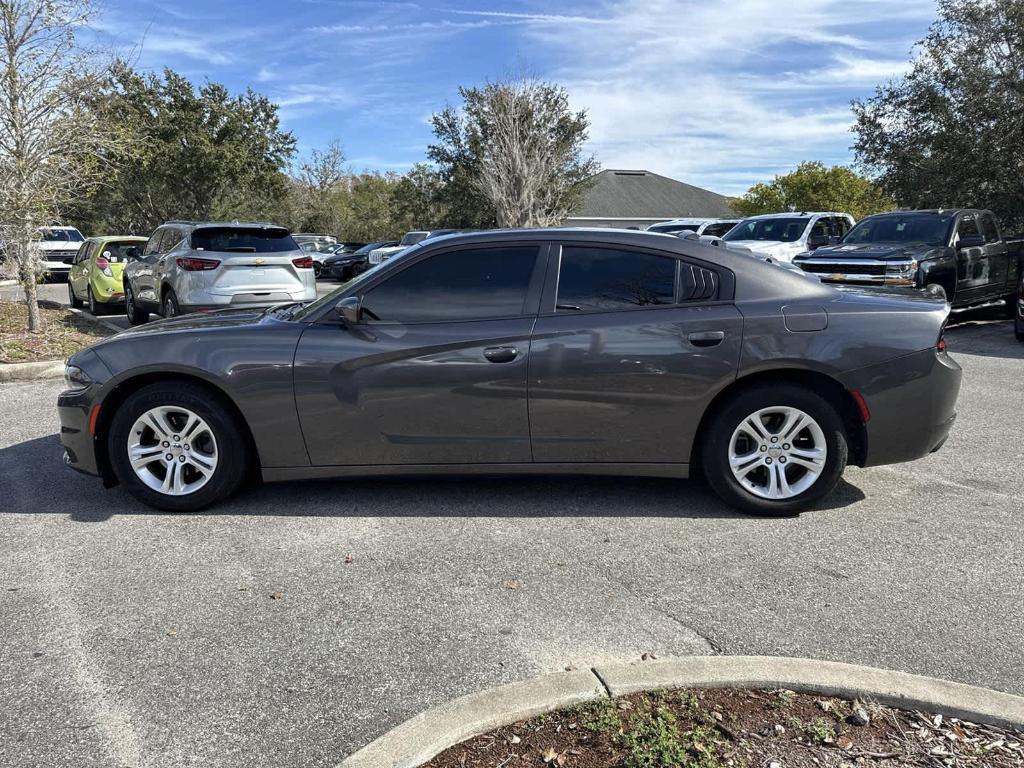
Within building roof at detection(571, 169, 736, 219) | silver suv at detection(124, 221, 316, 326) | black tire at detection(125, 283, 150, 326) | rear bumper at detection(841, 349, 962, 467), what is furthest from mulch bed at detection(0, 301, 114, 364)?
building roof at detection(571, 169, 736, 219)

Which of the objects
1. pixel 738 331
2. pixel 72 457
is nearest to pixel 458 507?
pixel 738 331

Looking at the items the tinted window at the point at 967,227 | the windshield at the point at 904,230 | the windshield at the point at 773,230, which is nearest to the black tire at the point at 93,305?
the windshield at the point at 773,230

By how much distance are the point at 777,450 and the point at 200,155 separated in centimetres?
3282

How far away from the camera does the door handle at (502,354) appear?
14.7 feet

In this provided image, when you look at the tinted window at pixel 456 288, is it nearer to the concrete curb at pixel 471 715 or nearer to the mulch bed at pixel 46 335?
the concrete curb at pixel 471 715

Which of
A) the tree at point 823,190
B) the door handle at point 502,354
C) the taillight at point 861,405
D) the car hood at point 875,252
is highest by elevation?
the tree at point 823,190

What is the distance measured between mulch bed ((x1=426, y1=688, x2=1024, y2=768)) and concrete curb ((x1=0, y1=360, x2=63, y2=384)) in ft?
28.8

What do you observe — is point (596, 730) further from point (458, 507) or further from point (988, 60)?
point (988, 60)

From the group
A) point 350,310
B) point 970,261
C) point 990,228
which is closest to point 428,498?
point 350,310

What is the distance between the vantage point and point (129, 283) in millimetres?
13398

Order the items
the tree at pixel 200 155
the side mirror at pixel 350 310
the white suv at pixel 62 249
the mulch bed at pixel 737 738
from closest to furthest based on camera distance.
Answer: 1. the mulch bed at pixel 737 738
2. the side mirror at pixel 350 310
3. the white suv at pixel 62 249
4. the tree at pixel 200 155

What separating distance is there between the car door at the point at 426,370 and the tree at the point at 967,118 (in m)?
19.3

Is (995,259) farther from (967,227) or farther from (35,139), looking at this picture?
(35,139)

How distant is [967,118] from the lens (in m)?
19.9
